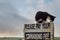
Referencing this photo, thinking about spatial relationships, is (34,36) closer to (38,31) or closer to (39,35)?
(39,35)

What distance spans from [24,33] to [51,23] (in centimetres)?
375

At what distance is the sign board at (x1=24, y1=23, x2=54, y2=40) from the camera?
29281mm

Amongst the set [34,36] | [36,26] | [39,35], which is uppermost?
[36,26]

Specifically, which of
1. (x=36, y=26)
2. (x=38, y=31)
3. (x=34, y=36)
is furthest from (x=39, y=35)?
(x=36, y=26)

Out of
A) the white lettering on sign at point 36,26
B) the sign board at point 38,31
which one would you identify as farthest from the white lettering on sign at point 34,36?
the white lettering on sign at point 36,26

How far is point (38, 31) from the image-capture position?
29484 mm

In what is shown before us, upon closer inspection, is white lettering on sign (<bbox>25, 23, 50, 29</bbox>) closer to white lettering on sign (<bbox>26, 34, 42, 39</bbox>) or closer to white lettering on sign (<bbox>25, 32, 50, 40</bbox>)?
white lettering on sign (<bbox>25, 32, 50, 40</bbox>)

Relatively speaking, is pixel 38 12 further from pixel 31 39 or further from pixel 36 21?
pixel 31 39

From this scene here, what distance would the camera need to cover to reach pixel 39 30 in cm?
2941

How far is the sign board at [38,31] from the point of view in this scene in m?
29.3

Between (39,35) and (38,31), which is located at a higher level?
(38,31)

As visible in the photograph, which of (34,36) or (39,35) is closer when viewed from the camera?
(39,35)

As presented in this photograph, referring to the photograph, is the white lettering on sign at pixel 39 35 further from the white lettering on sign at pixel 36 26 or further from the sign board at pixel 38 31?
the white lettering on sign at pixel 36 26

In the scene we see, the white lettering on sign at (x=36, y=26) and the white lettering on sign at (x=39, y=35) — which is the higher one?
the white lettering on sign at (x=36, y=26)
